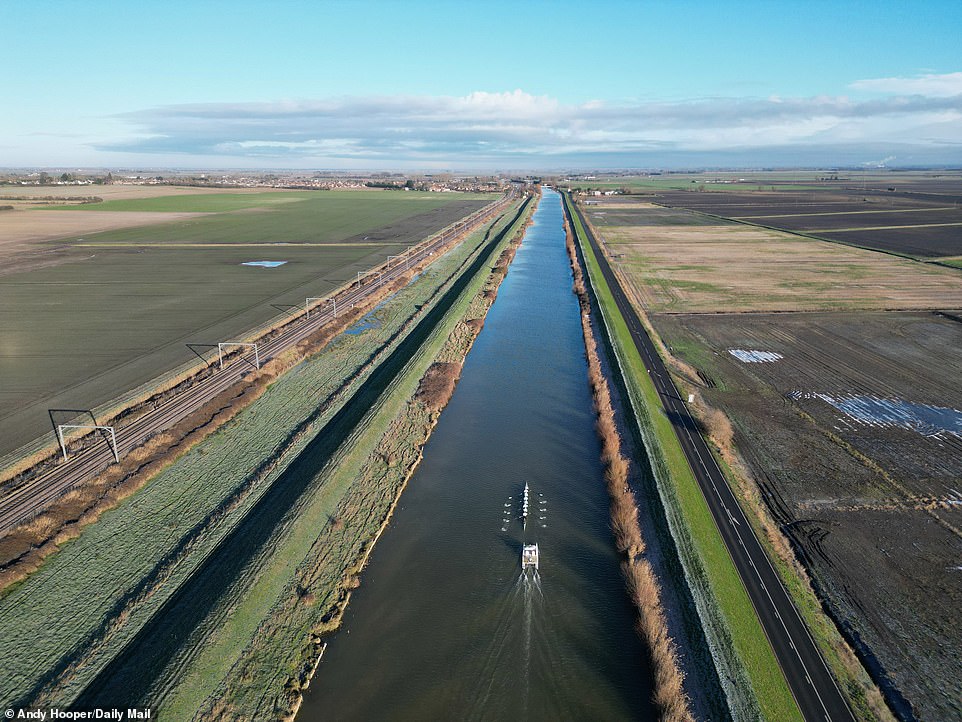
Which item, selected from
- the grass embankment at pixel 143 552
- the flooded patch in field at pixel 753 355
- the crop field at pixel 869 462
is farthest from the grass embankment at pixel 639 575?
the grass embankment at pixel 143 552

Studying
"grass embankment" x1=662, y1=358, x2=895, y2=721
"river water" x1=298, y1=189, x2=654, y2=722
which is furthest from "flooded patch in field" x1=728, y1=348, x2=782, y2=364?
"river water" x1=298, y1=189, x2=654, y2=722

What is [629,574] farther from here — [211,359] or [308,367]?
[211,359]

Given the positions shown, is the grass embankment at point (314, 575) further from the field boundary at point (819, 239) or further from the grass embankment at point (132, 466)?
the field boundary at point (819, 239)

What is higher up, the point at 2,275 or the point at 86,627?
the point at 2,275

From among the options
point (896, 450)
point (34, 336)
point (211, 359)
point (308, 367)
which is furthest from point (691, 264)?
point (34, 336)

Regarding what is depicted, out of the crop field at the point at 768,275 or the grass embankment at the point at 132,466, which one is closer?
the grass embankment at the point at 132,466

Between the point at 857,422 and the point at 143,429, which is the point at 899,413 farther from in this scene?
the point at 143,429

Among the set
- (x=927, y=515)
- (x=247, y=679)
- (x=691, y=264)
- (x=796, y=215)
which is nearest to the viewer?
(x=247, y=679)
